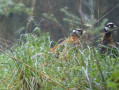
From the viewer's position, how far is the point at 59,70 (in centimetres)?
300

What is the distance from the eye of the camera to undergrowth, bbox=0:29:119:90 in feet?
7.74

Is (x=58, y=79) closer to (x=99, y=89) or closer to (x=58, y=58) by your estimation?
(x=58, y=58)

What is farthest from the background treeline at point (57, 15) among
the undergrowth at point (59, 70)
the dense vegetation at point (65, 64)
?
the undergrowth at point (59, 70)

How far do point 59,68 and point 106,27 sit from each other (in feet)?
5.29

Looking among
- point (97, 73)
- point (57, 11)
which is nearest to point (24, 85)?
point (97, 73)

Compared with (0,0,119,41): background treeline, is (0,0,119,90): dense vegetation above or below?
below

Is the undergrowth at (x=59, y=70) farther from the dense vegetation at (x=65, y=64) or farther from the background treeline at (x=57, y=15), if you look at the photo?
the background treeline at (x=57, y=15)

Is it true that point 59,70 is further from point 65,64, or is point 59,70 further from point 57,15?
point 57,15

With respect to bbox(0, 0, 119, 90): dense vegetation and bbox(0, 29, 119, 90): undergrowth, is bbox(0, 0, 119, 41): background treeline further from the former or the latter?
bbox(0, 29, 119, 90): undergrowth

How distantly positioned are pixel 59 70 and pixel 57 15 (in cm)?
273

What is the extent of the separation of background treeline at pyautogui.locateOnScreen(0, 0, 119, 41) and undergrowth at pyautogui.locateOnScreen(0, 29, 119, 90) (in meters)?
0.38

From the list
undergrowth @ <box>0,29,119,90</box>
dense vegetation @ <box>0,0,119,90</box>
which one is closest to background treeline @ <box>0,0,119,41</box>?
dense vegetation @ <box>0,0,119,90</box>

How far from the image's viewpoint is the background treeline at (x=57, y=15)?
3.35 metres

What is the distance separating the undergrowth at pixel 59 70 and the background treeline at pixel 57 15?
38 cm
